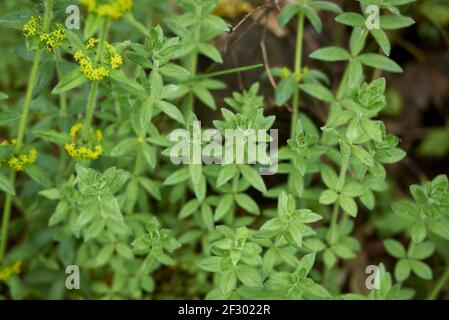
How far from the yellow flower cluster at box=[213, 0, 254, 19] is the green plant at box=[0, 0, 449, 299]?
1.66ft

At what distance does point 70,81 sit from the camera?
195 cm

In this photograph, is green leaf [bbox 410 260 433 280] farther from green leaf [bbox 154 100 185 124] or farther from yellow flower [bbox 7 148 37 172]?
yellow flower [bbox 7 148 37 172]

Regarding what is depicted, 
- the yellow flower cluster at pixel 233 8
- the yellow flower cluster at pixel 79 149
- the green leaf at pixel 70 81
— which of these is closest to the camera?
the green leaf at pixel 70 81

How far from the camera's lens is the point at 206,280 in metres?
2.72

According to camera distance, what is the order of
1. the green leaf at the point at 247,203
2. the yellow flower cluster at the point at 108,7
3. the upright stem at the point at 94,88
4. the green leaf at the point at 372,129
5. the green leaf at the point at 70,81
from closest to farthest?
the yellow flower cluster at the point at 108,7, the upright stem at the point at 94,88, the green leaf at the point at 70,81, the green leaf at the point at 372,129, the green leaf at the point at 247,203

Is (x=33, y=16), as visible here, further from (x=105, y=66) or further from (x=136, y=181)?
(x=136, y=181)

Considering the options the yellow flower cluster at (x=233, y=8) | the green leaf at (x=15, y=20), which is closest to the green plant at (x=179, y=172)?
the green leaf at (x=15, y=20)

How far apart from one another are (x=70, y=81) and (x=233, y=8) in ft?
4.85

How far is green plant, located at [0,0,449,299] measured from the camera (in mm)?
2059

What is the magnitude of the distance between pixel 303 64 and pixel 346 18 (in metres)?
0.83

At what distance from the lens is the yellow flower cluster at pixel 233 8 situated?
317cm

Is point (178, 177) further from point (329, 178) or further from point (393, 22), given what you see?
point (393, 22)

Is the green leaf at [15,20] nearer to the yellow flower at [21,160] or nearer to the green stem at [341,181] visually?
the yellow flower at [21,160]

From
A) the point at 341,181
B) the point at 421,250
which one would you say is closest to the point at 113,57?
the point at 341,181
